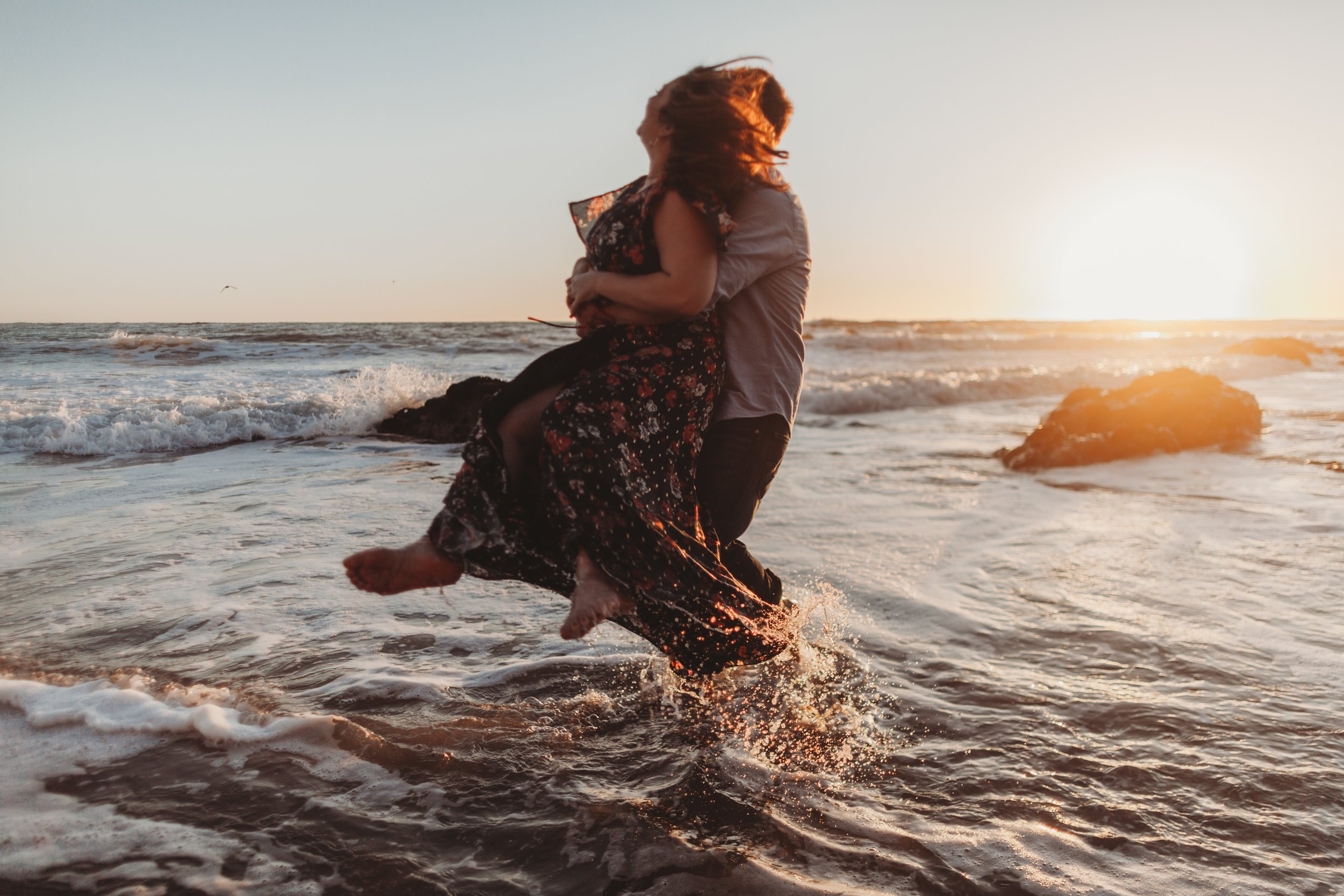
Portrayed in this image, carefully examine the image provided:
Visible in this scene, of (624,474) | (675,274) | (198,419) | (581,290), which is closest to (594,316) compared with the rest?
(581,290)

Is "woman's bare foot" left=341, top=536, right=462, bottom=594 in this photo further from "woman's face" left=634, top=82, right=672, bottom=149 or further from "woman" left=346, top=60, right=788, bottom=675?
A: "woman's face" left=634, top=82, right=672, bottom=149

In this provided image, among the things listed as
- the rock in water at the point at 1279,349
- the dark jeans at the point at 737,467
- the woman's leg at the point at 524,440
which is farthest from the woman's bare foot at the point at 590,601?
the rock in water at the point at 1279,349

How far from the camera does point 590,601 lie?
2225 mm

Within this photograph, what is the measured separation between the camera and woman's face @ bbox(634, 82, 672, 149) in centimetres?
234

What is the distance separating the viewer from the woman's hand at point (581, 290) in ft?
7.68

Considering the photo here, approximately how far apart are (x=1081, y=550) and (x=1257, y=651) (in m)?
1.73

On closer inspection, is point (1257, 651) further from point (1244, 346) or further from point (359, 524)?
point (1244, 346)

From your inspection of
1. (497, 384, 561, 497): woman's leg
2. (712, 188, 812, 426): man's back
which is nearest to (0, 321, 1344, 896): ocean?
(497, 384, 561, 497): woman's leg

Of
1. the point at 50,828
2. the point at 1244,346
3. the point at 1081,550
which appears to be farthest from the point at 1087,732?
the point at 1244,346

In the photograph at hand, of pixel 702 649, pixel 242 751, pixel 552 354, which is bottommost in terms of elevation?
pixel 242 751

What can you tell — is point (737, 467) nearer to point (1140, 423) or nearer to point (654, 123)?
point (654, 123)

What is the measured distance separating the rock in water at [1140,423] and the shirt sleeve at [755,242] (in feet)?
20.9

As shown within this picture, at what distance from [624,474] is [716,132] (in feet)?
3.10

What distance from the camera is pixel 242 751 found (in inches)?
107
